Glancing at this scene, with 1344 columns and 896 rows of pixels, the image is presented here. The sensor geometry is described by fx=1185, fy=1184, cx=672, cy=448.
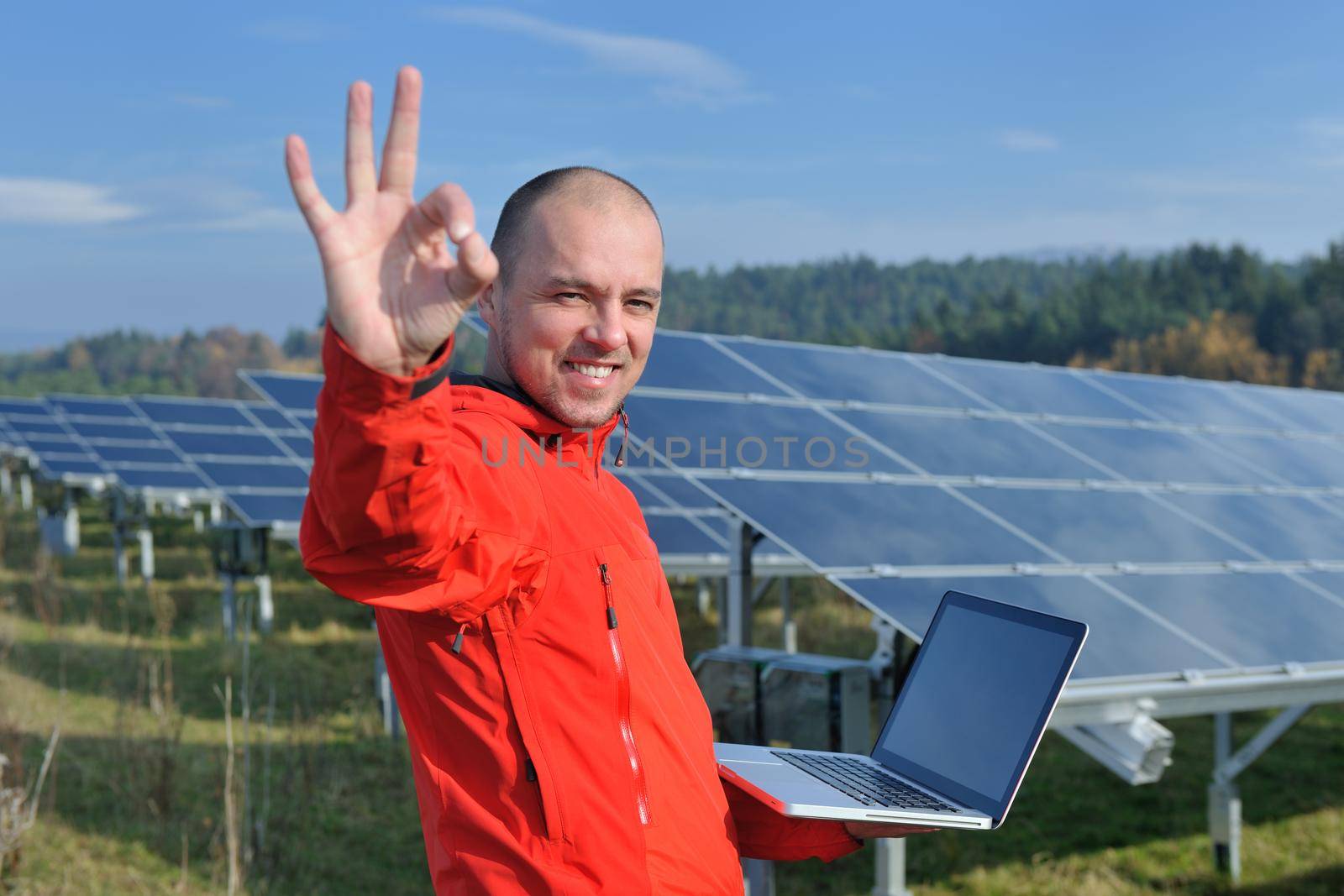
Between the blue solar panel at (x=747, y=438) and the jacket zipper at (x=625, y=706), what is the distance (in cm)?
326

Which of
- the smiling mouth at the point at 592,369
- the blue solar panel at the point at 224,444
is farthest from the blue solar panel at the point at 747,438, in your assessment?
the blue solar panel at the point at 224,444

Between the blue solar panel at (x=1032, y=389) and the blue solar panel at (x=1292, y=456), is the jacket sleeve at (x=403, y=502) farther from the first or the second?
the blue solar panel at (x=1292, y=456)

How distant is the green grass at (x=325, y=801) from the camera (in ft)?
21.7

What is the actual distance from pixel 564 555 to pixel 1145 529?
4880 millimetres

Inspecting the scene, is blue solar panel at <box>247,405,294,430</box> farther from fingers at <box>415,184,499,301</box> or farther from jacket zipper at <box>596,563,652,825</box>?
fingers at <box>415,184,499,301</box>

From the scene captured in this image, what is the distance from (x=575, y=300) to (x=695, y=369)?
4.76m

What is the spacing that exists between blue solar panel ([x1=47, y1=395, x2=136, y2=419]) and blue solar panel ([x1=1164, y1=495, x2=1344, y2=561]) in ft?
73.5

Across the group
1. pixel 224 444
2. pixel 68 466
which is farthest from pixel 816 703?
pixel 68 466

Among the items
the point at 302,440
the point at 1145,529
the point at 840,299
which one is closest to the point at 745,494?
the point at 1145,529

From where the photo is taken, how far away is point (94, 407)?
26281mm

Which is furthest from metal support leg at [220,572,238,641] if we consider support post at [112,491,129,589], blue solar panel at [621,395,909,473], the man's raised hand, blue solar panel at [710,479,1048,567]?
the man's raised hand

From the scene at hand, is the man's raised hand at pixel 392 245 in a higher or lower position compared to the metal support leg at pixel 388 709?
higher

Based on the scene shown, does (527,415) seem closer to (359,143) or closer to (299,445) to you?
(359,143)

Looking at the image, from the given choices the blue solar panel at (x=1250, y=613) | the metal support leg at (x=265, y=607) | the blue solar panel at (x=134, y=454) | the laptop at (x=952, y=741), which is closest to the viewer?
the laptop at (x=952, y=741)
